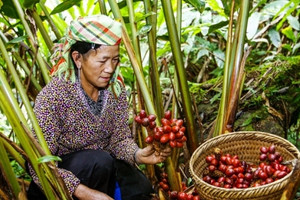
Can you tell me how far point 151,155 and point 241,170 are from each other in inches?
15.0

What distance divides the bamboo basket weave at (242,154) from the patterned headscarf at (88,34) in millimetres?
596

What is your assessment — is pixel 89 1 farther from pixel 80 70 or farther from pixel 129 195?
pixel 129 195

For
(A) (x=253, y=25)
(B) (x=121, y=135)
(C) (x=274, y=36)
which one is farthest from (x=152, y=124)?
(C) (x=274, y=36)

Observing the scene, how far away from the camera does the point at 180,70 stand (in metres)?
1.87

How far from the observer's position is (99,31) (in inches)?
62.1

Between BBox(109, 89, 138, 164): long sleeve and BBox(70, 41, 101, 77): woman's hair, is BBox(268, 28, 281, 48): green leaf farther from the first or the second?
BBox(70, 41, 101, 77): woman's hair

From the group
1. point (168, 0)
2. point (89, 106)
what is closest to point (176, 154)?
point (89, 106)

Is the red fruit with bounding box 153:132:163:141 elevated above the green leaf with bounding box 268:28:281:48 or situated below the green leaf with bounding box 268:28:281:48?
above

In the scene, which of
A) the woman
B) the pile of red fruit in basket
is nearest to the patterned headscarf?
the woman

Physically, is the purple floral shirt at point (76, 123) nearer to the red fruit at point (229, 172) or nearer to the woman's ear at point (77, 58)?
the woman's ear at point (77, 58)

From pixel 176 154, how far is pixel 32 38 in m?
0.84

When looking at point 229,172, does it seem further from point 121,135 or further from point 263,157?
point 121,135

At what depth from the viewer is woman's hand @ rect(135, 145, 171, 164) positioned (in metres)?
1.54

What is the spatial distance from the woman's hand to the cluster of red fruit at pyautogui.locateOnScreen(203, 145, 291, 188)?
0.25 m
